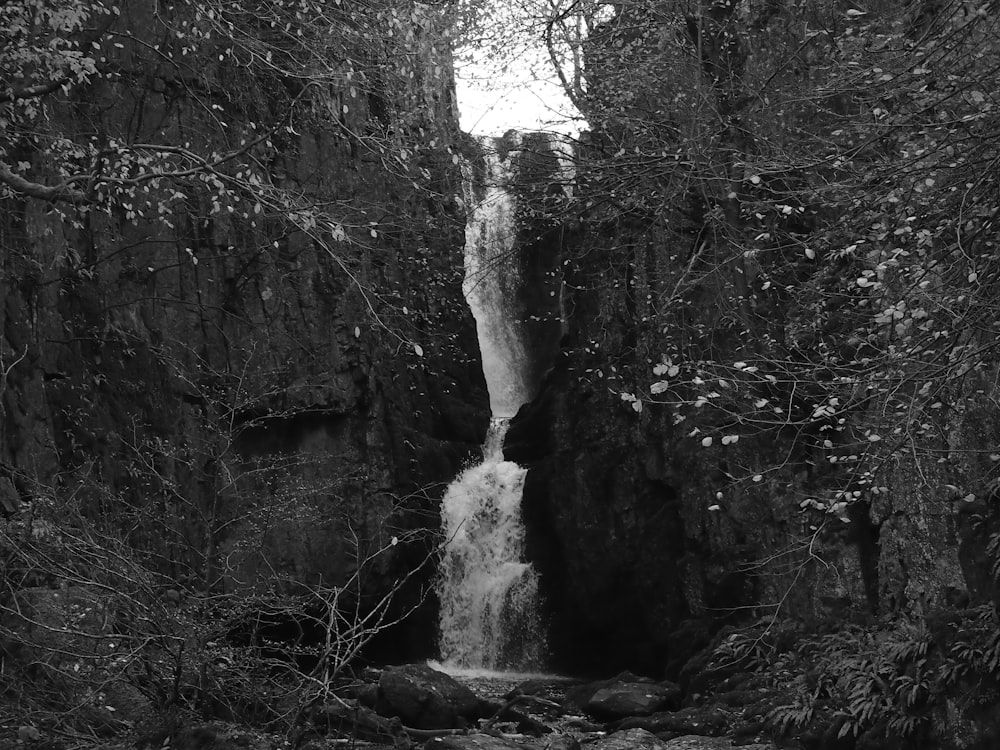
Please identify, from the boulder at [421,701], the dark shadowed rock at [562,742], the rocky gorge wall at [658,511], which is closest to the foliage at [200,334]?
the boulder at [421,701]

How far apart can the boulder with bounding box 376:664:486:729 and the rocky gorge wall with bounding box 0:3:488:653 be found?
2288mm

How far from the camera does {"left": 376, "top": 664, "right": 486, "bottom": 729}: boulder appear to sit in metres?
12.7

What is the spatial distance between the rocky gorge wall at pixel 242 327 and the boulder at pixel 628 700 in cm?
446

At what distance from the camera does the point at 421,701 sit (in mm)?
12750

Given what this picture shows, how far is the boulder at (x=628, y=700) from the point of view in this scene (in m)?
13.7

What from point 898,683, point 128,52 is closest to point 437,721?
point 898,683

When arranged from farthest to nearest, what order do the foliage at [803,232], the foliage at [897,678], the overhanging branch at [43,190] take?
A: the foliage at [897,678]
the overhanging branch at [43,190]
the foliage at [803,232]

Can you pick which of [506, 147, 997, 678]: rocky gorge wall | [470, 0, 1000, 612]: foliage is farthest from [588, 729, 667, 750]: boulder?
[470, 0, 1000, 612]: foliage

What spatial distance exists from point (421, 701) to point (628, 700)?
348 centimetres

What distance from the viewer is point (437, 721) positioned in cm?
1267

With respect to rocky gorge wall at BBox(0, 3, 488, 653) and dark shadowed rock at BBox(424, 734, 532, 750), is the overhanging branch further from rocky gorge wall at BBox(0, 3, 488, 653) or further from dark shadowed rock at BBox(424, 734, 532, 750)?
dark shadowed rock at BBox(424, 734, 532, 750)

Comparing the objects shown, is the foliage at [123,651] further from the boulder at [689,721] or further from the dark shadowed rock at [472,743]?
the boulder at [689,721]

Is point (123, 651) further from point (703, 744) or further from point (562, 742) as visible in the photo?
point (703, 744)

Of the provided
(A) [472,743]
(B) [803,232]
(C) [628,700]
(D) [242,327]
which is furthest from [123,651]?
(B) [803,232]
